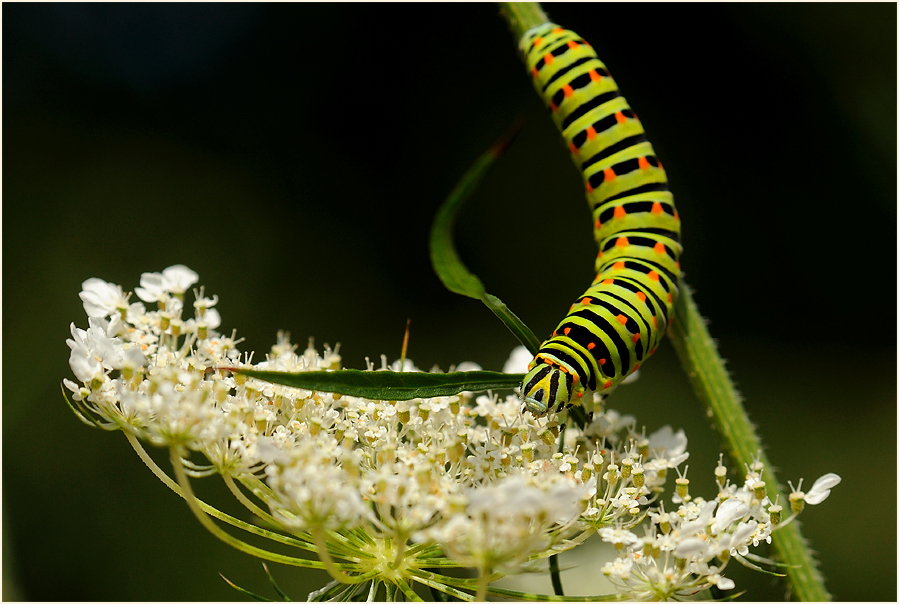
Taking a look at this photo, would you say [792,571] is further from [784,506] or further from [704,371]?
[704,371]

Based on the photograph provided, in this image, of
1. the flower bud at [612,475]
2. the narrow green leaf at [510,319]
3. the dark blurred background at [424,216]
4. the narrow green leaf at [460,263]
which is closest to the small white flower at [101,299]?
the narrow green leaf at [460,263]

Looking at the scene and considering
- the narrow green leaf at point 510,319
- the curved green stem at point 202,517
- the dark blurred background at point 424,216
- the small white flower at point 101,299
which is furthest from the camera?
the dark blurred background at point 424,216

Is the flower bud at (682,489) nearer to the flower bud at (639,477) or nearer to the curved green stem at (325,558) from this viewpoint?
the flower bud at (639,477)

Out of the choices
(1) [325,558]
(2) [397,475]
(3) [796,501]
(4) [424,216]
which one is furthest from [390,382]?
(4) [424,216]

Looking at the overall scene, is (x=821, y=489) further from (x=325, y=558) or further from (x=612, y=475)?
(x=325, y=558)

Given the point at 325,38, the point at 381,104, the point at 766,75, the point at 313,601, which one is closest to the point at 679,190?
the point at 766,75

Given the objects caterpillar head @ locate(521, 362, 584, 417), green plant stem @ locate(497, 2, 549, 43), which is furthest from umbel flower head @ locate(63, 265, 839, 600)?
green plant stem @ locate(497, 2, 549, 43)
